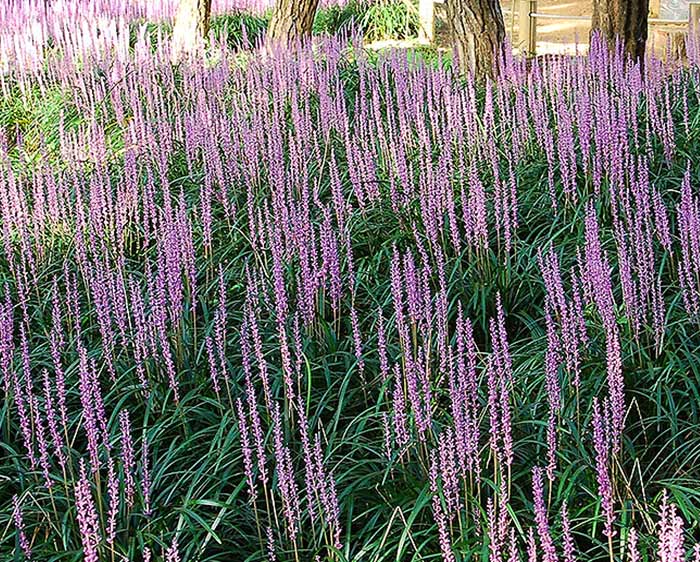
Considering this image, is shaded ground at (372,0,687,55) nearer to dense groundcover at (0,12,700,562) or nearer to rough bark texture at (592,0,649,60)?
rough bark texture at (592,0,649,60)

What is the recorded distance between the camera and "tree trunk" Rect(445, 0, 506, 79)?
332 inches

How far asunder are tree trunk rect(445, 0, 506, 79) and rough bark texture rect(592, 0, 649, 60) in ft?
2.45

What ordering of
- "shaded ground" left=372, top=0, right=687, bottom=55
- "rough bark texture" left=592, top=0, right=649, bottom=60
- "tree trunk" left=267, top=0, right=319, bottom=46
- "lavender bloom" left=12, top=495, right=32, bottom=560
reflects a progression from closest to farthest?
"lavender bloom" left=12, top=495, right=32, bottom=560, "rough bark texture" left=592, top=0, right=649, bottom=60, "tree trunk" left=267, top=0, right=319, bottom=46, "shaded ground" left=372, top=0, right=687, bottom=55

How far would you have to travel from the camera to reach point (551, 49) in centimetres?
1485

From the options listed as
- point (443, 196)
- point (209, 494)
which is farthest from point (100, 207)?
point (209, 494)

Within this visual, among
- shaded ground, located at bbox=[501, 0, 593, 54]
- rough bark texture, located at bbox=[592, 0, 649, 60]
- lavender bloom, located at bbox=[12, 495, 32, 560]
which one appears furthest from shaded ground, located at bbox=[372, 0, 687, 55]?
lavender bloom, located at bbox=[12, 495, 32, 560]

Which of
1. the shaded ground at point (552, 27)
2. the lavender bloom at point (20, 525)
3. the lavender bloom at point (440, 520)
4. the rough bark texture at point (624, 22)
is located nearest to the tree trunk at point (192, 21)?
the shaded ground at point (552, 27)

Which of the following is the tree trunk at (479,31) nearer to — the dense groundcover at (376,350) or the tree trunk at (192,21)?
the dense groundcover at (376,350)

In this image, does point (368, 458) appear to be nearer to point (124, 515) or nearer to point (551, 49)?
point (124, 515)

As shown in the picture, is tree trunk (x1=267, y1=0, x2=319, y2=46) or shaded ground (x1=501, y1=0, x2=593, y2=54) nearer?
tree trunk (x1=267, y1=0, x2=319, y2=46)

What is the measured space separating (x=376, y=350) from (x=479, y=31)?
16.8ft

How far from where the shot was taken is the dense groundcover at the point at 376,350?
3010 millimetres

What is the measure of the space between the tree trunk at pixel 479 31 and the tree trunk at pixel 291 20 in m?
2.93

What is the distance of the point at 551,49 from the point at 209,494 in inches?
489
